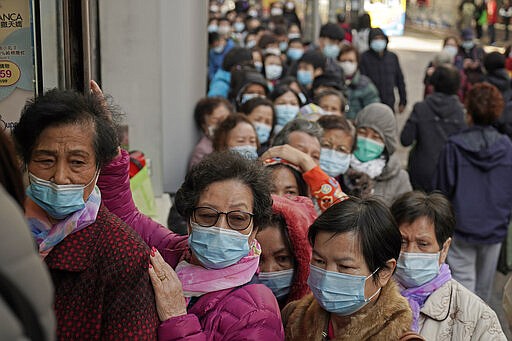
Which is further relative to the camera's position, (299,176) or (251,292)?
(299,176)

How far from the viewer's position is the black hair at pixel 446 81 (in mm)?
7648

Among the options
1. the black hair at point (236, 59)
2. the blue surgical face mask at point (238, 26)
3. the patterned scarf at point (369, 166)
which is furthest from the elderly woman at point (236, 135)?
the blue surgical face mask at point (238, 26)

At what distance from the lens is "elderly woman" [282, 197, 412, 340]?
2.63 metres

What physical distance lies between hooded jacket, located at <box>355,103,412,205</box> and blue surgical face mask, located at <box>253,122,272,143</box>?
710mm

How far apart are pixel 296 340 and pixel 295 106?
166 inches

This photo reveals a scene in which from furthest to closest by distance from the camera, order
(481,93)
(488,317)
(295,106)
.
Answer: (295,106) < (481,93) < (488,317)

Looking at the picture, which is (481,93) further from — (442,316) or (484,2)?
(484,2)

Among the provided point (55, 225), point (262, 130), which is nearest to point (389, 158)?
point (262, 130)

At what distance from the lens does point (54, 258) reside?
2285 mm

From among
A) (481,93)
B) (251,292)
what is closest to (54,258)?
(251,292)

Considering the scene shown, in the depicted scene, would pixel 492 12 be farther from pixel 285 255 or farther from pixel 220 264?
pixel 220 264

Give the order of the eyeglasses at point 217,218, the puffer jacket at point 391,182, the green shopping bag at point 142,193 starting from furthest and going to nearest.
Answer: the puffer jacket at point 391,182
the green shopping bag at point 142,193
the eyeglasses at point 217,218

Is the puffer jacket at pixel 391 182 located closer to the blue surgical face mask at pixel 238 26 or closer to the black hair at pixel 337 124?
the black hair at pixel 337 124

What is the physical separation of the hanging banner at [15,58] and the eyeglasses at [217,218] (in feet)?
2.72
